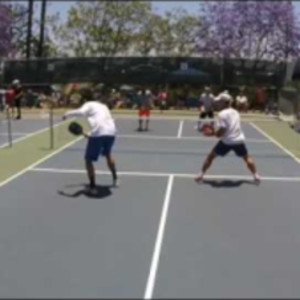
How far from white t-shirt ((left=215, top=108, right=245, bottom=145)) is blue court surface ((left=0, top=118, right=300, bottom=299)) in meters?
0.76

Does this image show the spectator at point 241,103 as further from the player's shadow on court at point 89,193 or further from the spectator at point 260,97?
the player's shadow on court at point 89,193

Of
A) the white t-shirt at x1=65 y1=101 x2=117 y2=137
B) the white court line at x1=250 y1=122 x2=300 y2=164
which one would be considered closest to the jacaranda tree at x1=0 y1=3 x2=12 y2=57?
the white t-shirt at x1=65 y1=101 x2=117 y2=137

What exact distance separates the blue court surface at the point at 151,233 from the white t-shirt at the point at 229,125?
76cm

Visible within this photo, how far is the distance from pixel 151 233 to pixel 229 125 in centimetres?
449

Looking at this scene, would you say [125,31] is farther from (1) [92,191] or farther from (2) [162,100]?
(1) [92,191]

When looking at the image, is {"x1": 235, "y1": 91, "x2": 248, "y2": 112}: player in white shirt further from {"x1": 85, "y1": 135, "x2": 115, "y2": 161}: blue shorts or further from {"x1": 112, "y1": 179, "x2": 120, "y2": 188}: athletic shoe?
{"x1": 85, "y1": 135, "x2": 115, "y2": 161}: blue shorts

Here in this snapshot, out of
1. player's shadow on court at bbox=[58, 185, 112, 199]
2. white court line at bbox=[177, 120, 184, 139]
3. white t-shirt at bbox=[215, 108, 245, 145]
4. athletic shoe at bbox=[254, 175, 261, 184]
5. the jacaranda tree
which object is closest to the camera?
player's shadow on court at bbox=[58, 185, 112, 199]

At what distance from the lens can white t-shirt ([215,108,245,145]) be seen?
12922 mm

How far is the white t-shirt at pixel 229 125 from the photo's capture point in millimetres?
12922

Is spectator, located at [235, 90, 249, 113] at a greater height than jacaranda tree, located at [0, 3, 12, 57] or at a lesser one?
lesser

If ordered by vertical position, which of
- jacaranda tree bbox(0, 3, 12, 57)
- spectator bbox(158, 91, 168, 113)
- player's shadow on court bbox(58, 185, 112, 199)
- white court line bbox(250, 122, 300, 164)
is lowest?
spectator bbox(158, 91, 168, 113)

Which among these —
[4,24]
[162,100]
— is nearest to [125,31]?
[162,100]

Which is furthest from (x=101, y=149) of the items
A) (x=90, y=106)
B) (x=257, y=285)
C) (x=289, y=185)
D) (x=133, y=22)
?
(x=133, y=22)

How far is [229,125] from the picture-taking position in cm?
1295
